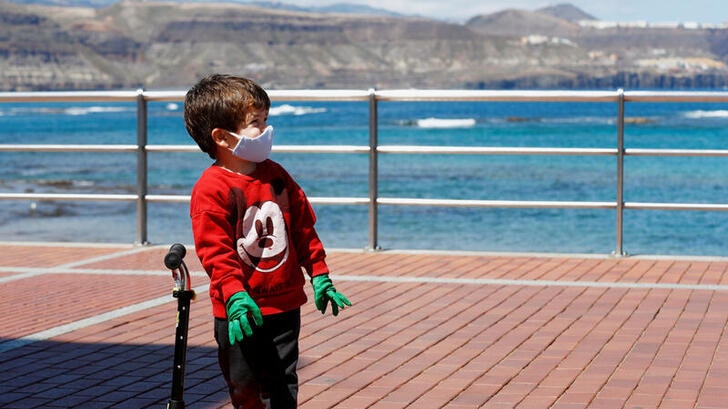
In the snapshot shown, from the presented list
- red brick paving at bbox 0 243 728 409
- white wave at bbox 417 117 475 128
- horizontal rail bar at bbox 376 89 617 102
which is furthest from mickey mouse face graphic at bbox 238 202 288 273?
white wave at bbox 417 117 475 128

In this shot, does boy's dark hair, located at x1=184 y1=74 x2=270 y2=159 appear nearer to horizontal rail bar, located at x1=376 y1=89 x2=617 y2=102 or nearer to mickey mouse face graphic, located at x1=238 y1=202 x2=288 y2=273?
mickey mouse face graphic, located at x1=238 y1=202 x2=288 y2=273

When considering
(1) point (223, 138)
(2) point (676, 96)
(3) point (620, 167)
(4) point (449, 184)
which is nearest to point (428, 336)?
(1) point (223, 138)

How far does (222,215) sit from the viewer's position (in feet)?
12.0

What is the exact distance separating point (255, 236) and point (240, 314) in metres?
0.30

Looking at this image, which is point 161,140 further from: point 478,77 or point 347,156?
point 478,77

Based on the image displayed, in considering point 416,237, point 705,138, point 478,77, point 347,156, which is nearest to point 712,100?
point 416,237

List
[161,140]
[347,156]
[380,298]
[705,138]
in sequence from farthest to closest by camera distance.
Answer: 1. [161,140]
2. [705,138]
3. [347,156]
4. [380,298]

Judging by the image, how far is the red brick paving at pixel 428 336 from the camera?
529cm

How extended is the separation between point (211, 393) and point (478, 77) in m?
182

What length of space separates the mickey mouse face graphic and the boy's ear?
7.8 inches

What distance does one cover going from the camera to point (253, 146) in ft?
12.0

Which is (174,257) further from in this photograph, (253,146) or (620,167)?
(620,167)

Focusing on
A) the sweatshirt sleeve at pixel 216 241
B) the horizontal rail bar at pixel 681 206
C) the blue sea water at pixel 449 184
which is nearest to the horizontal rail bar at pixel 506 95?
the horizontal rail bar at pixel 681 206

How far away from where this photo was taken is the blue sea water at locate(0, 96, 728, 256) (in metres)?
22.3
